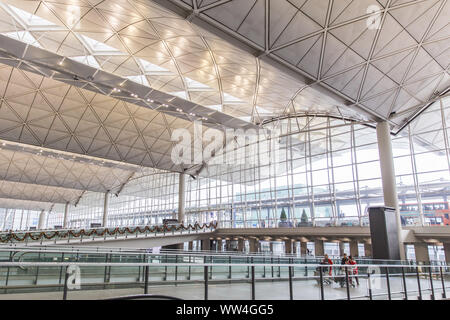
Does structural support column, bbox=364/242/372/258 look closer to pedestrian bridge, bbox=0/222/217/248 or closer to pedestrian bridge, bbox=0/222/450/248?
pedestrian bridge, bbox=0/222/450/248

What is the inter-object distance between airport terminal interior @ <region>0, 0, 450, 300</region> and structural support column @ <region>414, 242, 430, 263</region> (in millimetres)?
86

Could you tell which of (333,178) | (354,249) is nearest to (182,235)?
(333,178)

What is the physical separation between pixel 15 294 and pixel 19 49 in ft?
67.8

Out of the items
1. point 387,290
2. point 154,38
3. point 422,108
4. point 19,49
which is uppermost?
point 154,38

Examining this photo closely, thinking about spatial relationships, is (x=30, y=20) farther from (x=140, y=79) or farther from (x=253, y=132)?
(x=253, y=132)

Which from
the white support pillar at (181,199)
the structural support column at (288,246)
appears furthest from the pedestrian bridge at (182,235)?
the white support pillar at (181,199)

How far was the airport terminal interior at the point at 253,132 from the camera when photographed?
801 centimetres

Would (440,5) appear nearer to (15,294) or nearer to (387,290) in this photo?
(387,290)

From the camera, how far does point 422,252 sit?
84.1ft

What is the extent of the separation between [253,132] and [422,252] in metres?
22.3

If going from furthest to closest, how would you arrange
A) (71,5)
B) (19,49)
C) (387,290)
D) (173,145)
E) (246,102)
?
(173,145)
(246,102)
(19,49)
(71,5)
(387,290)

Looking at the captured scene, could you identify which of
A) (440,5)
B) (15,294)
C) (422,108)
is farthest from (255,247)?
(15,294)

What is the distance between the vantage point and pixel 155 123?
39.1 metres

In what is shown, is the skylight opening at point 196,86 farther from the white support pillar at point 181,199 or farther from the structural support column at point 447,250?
the structural support column at point 447,250
